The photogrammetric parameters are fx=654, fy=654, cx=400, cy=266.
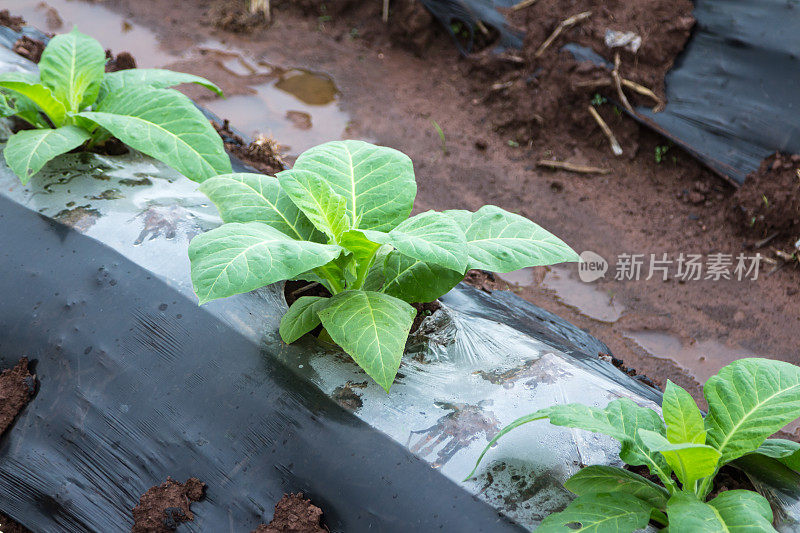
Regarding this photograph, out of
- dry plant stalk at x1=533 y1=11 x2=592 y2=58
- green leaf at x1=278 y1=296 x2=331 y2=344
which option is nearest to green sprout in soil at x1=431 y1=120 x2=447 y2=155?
dry plant stalk at x1=533 y1=11 x2=592 y2=58

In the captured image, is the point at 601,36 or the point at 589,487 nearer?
the point at 589,487

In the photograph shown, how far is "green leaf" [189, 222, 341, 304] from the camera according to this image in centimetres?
122

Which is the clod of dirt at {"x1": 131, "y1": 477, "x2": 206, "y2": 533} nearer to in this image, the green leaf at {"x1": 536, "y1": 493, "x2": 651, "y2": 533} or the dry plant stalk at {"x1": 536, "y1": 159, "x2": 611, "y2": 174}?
the green leaf at {"x1": 536, "y1": 493, "x2": 651, "y2": 533}

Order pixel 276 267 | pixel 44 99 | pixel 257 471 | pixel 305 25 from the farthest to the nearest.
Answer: pixel 305 25
pixel 44 99
pixel 257 471
pixel 276 267

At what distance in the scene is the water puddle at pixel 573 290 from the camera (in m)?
2.95

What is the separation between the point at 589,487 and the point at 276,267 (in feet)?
2.44

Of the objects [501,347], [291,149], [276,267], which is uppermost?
[276,267]

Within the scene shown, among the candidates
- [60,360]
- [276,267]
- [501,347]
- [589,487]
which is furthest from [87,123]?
[589,487]

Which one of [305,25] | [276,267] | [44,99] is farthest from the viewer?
[305,25]

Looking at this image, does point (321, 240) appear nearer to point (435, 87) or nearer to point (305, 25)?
point (435, 87)

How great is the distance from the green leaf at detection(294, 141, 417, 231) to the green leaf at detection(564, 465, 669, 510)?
70 cm

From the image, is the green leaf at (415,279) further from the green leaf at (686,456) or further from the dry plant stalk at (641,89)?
the dry plant stalk at (641,89)

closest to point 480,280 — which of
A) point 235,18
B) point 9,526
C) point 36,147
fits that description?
point 36,147

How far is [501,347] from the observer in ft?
5.44
